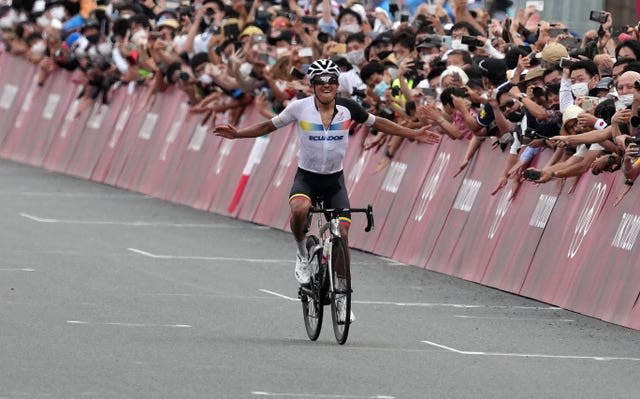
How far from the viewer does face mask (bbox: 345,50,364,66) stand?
22891 millimetres

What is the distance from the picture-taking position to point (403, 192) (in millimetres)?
21609

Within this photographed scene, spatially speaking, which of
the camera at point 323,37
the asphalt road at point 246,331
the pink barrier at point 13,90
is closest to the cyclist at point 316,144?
the asphalt road at point 246,331

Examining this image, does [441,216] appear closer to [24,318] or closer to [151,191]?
[24,318]

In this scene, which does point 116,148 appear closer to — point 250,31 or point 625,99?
point 250,31

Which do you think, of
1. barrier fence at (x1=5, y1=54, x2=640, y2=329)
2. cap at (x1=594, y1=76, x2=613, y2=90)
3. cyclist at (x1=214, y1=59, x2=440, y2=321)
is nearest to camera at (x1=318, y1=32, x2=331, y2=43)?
Answer: barrier fence at (x1=5, y1=54, x2=640, y2=329)

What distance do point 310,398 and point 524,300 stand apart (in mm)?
6880

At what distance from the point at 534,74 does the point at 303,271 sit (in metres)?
4.55

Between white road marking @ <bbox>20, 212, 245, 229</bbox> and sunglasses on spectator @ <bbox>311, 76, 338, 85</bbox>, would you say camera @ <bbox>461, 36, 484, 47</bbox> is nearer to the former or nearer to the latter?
sunglasses on spectator @ <bbox>311, 76, 338, 85</bbox>

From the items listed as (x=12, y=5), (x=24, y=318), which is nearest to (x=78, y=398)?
(x=24, y=318)

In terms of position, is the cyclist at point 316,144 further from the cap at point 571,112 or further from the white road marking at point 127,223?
the white road marking at point 127,223

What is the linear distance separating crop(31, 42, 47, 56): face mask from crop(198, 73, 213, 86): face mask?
8.09 meters

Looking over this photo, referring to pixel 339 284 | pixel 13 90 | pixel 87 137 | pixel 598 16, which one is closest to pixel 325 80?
pixel 339 284

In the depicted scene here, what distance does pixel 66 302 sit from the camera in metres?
16.1

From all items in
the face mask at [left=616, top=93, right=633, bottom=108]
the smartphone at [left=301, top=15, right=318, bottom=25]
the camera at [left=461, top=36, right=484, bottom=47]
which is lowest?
the face mask at [left=616, top=93, right=633, bottom=108]
